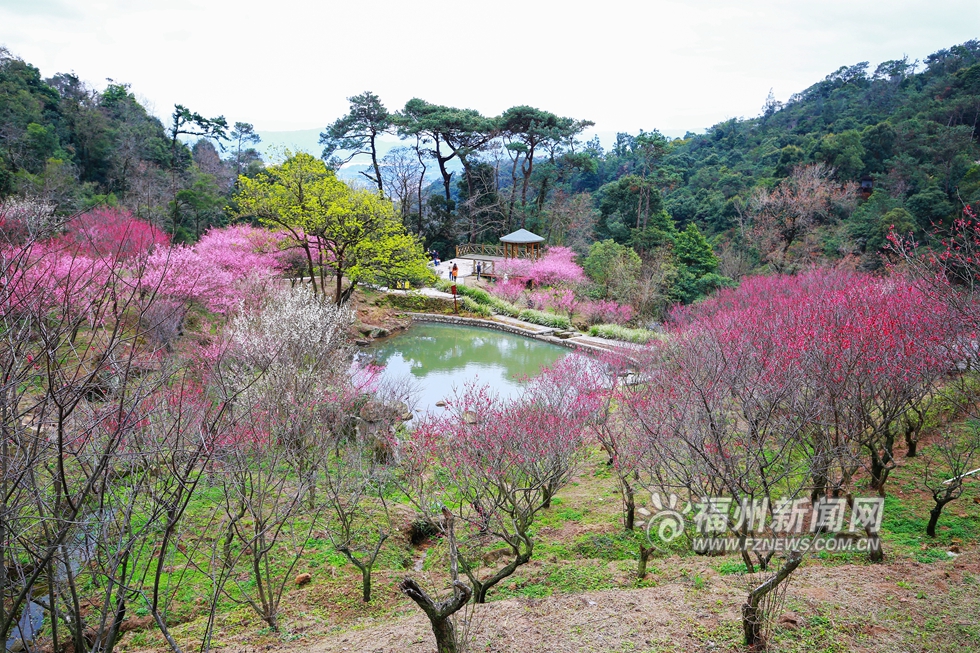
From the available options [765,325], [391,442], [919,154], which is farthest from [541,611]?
[919,154]

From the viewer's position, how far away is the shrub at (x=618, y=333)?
52.5 ft

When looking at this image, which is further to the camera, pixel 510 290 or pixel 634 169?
pixel 634 169

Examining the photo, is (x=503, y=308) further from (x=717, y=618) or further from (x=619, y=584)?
(x=717, y=618)

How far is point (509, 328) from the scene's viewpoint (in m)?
19.0

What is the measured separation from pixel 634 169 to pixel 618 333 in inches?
846

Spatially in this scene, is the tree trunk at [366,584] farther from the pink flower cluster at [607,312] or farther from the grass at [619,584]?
the pink flower cluster at [607,312]

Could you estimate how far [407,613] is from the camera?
498 centimetres

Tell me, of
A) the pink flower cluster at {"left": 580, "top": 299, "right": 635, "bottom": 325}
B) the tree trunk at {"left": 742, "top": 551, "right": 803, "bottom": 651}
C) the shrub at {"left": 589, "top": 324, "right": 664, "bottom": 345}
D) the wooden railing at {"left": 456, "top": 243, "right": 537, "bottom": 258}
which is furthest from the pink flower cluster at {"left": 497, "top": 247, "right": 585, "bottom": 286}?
the tree trunk at {"left": 742, "top": 551, "right": 803, "bottom": 651}

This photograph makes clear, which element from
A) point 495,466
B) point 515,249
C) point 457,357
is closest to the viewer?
point 495,466

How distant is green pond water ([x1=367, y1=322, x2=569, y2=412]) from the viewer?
43.9 feet

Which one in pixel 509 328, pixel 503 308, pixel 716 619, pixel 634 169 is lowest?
pixel 716 619

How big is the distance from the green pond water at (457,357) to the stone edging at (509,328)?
7.6 inches

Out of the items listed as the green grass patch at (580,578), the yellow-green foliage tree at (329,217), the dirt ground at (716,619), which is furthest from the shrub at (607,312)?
the dirt ground at (716,619)

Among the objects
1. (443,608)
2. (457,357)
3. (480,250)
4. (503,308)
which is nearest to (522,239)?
(480,250)
